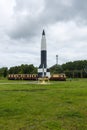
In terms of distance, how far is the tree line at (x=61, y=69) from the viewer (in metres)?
138

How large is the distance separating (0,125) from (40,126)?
1.36 meters

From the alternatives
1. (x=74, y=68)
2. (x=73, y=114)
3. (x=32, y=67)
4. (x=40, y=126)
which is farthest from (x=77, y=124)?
→ (x=74, y=68)

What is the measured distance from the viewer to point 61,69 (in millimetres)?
156000

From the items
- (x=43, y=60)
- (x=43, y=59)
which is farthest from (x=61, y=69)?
(x=43, y=59)

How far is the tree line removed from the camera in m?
138

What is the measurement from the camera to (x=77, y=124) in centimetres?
1060

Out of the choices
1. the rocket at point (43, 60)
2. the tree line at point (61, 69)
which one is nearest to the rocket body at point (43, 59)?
the rocket at point (43, 60)

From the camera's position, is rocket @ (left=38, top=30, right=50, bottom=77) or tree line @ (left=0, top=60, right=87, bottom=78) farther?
tree line @ (left=0, top=60, right=87, bottom=78)

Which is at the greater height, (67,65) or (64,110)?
(67,65)

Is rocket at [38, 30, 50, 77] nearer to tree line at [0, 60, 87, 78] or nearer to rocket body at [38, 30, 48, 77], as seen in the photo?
rocket body at [38, 30, 48, 77]

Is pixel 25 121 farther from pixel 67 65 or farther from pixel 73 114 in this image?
pixel 67 65

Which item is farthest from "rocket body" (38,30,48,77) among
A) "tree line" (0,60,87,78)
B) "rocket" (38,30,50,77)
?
"tree line" (0,60,87,78)

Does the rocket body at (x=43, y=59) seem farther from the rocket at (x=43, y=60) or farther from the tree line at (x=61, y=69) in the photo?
the tree line at (x=61, y=69)

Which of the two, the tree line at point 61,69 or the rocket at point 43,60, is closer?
the rocket at point 43,60
